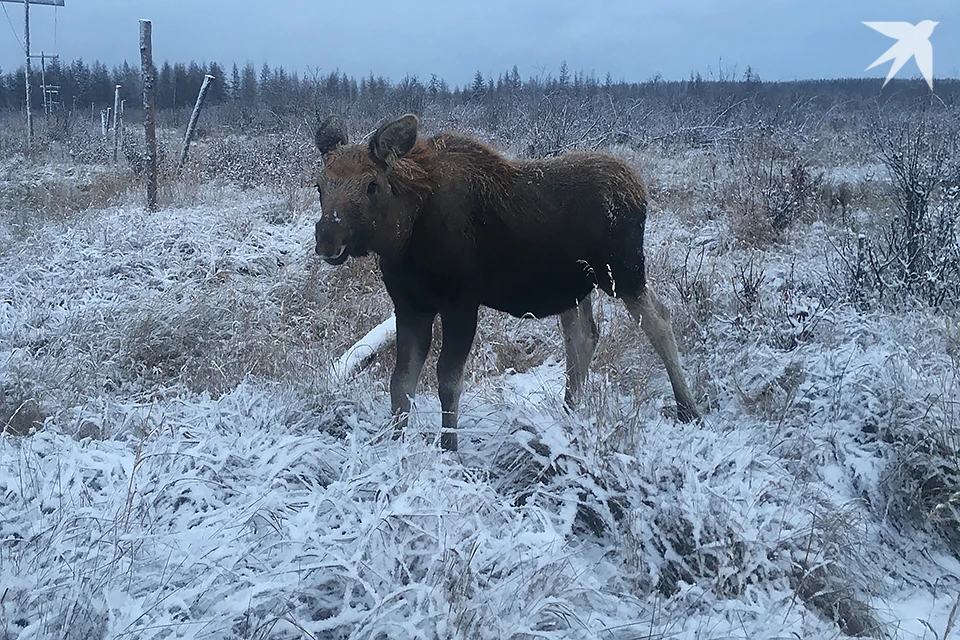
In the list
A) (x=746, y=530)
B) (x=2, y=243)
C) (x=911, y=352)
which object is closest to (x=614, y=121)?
(x=2, y=243)

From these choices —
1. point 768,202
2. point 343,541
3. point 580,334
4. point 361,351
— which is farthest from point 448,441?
point 768,202

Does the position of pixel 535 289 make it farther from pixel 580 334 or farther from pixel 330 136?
pixel 330 136

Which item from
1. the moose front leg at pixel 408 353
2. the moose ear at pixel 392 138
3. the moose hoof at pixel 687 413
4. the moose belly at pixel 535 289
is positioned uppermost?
the moose ear at pixel 392 138

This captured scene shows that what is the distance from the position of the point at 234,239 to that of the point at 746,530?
8202mm

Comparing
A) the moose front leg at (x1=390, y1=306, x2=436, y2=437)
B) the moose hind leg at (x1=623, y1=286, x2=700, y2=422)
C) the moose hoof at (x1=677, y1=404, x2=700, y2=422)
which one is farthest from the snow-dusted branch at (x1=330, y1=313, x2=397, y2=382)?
the moose hoof at (x1=677, y1=404, x2=700, y2=422)

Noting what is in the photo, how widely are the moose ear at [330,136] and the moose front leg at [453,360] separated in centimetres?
118

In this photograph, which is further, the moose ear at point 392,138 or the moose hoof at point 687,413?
the moose hoof at point 687,413

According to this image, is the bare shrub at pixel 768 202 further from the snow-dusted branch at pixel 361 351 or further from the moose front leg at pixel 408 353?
the moose front leg at pixel 408 353

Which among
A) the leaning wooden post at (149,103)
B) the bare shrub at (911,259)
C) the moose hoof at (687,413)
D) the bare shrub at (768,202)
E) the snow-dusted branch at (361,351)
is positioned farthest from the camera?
the leaning wooden post at (149,103)

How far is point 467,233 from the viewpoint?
13.3 ft

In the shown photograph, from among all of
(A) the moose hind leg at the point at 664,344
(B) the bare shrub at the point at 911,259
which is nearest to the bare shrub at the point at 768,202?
(B) the bare shrub at the point at 911,259

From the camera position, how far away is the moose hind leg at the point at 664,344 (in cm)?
470

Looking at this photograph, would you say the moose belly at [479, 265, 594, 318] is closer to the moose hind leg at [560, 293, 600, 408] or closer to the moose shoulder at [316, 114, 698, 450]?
the moose shoulder at [316, 114, 698, 450]

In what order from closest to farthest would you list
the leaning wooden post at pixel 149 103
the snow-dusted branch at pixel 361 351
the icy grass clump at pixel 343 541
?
the icy grass clump at pixel 343 541 → the snow-dusted branch at pixel 361 351 → the leaning wooden post at pixel 149 103
